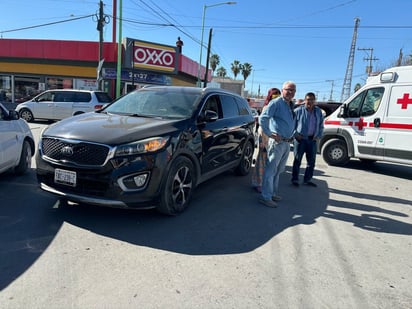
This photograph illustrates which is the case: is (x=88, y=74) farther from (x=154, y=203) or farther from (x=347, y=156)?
(x=154, y=203)

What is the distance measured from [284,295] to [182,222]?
5.43 feet

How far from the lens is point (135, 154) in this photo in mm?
3344

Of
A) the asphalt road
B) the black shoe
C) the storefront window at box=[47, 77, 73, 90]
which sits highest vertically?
the storefront window at box=[47, 77, 73, 90]

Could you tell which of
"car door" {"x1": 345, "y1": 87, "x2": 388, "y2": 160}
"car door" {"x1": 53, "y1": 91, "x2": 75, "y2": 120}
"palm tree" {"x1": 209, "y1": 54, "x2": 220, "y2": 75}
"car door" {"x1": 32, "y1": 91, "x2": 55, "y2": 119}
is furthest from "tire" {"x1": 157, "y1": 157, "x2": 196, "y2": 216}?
"palm tree" {"x1": 209, "y1": 54, "x2": 220, "y2": 75}

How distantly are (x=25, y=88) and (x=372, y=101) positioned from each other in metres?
21.3

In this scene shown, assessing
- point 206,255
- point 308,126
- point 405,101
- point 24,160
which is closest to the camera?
point 206,255

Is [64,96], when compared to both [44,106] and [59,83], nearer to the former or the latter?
[44,106]

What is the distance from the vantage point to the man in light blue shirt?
4.39 m

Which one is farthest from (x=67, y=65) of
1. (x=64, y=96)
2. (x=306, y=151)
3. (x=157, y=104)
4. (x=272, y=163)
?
(x=272, y=163)

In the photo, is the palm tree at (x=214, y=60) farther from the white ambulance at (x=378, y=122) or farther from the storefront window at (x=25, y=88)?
the white ambulance at (x=378, y=122)

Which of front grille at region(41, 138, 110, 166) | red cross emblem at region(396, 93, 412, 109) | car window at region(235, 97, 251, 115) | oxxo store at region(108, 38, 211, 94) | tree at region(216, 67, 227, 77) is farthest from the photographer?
tree at region(216, 67, 227, 77)

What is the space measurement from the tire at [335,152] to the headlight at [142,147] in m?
6.20

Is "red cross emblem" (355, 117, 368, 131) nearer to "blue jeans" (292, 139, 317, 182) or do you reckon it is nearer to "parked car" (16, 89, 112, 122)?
"blue jeans" (292, 139, 317, 182)

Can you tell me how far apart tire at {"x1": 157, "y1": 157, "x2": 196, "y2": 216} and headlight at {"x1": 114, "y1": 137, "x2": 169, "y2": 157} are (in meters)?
0.33
